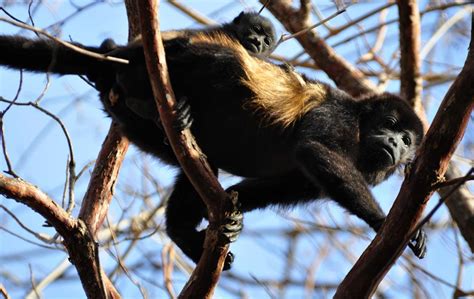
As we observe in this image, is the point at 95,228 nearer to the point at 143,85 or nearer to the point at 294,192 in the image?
the point at 143,85

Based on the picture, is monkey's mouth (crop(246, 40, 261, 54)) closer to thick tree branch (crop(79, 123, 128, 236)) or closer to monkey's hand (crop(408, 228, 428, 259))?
thick tree branch (crop(79, 123, 128, 236))

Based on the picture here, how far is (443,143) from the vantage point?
2873 mm

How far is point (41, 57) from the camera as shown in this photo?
13.8 ft

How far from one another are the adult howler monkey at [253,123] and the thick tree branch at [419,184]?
837 millimetres

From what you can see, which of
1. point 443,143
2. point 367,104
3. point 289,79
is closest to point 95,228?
point 289,79

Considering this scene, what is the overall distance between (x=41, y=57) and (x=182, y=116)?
3.97 feet

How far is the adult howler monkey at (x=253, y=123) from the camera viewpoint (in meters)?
4.02

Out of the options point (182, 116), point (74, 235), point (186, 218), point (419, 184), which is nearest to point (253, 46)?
point (186, 218)

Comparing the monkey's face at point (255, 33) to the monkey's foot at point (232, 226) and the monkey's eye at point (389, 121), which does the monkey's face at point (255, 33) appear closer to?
the monkey's eye at point (389, 121)

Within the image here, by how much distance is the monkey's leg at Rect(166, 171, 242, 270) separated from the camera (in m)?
4.34

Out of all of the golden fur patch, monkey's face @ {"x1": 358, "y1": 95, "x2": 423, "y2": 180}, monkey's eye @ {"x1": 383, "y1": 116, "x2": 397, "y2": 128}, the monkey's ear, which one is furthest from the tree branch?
the monkey's ear

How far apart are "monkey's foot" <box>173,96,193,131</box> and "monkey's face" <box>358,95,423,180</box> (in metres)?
1.35

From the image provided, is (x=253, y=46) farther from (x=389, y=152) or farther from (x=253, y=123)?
(x=389, y=152)

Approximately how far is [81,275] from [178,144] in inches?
32.7
